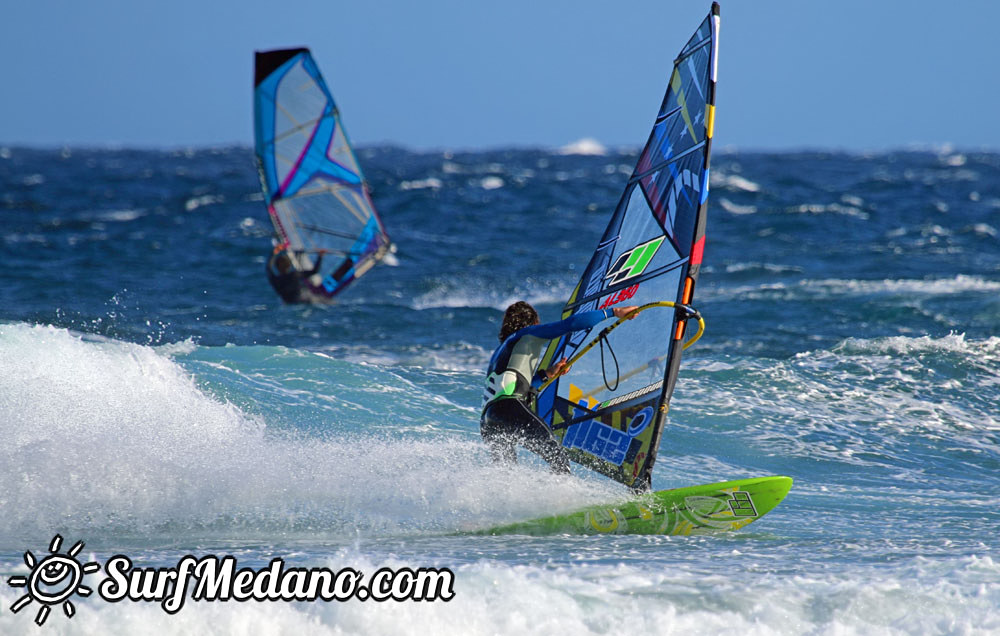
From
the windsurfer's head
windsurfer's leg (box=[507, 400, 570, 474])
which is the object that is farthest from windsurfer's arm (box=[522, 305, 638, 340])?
windsurfer's leg (box=[507, 400, 570, 474])

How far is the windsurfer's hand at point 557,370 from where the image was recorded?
5430 millimetres

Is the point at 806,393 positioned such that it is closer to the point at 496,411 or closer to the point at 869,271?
the point at 496,411

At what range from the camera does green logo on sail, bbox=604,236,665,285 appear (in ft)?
17.7

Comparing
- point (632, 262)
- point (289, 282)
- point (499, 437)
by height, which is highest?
point (632, 262)

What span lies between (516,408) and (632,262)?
40.9 inches

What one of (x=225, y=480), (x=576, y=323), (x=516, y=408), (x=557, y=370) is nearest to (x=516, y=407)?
(x=516, y=408)

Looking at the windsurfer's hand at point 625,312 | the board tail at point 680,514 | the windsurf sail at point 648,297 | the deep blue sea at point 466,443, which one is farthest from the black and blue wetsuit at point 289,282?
the windsurfer's hand at point 625,312

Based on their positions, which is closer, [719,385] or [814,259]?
[719,385]

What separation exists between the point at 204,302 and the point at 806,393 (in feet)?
25.2

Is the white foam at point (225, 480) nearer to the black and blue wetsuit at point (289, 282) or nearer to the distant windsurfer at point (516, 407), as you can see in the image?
the distant windsurfer at point (516, 407)

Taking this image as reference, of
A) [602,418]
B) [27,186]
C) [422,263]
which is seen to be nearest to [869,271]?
[422,263]

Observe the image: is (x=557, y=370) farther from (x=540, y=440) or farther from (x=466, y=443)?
(x=466, y=443)

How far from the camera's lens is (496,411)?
16.9 ft

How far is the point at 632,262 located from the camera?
5.52 metres
